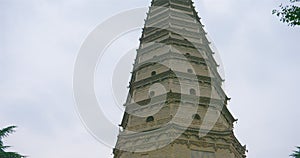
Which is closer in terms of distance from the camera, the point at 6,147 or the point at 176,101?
the point at 6,147

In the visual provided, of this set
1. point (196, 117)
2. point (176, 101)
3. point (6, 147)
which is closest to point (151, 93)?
point (176, 101)

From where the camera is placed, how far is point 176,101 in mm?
24109

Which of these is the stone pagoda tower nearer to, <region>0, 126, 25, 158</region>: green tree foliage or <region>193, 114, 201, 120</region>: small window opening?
<region>193, 114, 201, 120</region>: small window opening

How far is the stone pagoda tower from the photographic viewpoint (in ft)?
73.0

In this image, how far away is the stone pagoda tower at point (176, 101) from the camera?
22.2 metres

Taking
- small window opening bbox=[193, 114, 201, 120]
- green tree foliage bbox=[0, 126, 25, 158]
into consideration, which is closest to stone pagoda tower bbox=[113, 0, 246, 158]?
small window opening bbox=[193, 114, 201, 120]

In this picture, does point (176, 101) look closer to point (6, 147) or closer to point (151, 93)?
point (151, 93)

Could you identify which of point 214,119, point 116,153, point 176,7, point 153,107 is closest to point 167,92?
point 153,107

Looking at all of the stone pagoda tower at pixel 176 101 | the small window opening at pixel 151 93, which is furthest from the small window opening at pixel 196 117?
the small window opening at pixel 151 93

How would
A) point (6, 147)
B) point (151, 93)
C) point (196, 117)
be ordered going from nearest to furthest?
point (6, 147)
point (196, 117)
point (151, 93)

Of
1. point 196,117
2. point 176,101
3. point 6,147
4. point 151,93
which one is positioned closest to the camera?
point 6,147

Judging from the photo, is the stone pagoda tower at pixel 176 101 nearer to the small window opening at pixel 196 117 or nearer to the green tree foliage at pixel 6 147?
the small window opening at pixel 196 117

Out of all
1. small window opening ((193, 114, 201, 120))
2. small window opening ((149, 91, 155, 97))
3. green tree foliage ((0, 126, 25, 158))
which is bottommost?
green tree foliage ((0, 126, 25, 158))

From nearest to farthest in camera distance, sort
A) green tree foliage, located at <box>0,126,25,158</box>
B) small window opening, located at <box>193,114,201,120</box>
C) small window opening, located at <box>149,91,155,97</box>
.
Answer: green tree foliage, located at <box>0,126,25,158</box>, small window opening, located at <box>193,114,201,120</box>, small window opening, located at <box>149,91,155,97</box>
